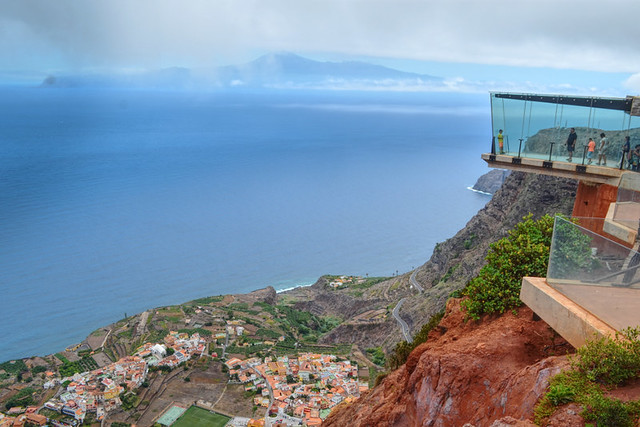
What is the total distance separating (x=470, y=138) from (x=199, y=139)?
324 feet

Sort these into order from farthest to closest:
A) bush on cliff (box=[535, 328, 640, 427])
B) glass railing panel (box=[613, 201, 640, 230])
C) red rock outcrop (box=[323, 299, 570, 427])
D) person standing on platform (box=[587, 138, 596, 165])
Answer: person standing on platform (box=[587, 138, 596, 165]) < glass railing panel (box=[613, 201, 640, 230]) < red rock outcrop (box=[323, 299, 570, 427]) < bush on cliff (box=[535, 328, 640, 427])

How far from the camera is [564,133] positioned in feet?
55.0

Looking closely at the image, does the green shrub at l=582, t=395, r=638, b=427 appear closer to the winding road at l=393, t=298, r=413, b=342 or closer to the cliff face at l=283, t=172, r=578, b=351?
the cliff face at l=283, t=172, r=578, b=351

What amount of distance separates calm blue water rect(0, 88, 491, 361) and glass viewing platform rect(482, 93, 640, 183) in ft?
160

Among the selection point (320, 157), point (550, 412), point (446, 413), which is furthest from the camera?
point (320, 157)

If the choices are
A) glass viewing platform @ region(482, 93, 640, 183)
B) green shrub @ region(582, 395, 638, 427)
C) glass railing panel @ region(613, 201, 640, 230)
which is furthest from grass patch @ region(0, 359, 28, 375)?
green shrub @ region(582, 395, 638, 427)

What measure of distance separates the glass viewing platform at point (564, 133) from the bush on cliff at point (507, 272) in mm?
6334

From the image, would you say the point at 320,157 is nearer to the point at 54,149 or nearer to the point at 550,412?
the point at 54,149

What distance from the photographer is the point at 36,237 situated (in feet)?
262

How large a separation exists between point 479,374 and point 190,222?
84.2 meters

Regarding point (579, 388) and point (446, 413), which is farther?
point (446, 413)

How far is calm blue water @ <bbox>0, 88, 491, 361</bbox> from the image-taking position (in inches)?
2493

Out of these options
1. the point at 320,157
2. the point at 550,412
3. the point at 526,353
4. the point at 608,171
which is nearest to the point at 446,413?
the point at 526,353

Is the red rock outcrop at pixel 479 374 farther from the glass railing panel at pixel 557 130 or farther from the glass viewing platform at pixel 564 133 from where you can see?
the glass railing panel at pixel 557 130
